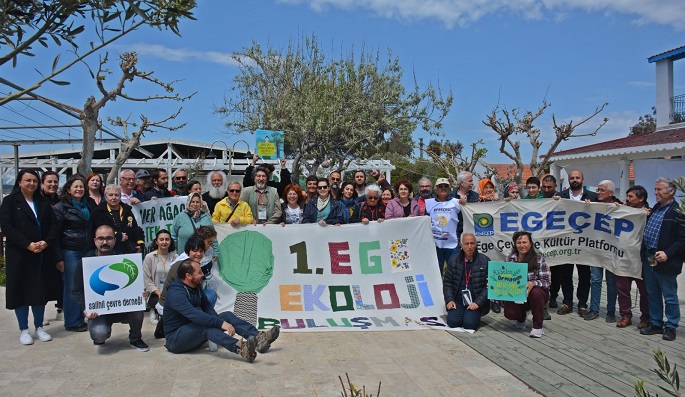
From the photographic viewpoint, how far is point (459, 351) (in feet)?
19.5

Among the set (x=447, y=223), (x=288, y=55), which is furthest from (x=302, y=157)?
(x=447, y=223)

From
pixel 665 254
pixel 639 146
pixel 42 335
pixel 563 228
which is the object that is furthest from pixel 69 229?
pixel 639 146

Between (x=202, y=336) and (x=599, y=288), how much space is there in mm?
4931

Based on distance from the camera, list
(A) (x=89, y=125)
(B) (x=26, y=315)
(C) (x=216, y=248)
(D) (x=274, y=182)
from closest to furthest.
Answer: (B) (x=26, y=315), (C) (x=216, y=248), (D) (x=274, y=182), (A) (x=89, y=125)

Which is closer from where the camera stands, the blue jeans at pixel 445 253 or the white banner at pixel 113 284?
the white banner at pixel 113 284

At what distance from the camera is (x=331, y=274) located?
7383mm

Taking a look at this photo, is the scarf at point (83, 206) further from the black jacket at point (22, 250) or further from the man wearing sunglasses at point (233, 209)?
the man wearing sunglasses at point (233, 209)

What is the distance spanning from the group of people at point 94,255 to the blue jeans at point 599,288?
4217 millimetres

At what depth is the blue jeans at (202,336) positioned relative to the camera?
555 centimetres

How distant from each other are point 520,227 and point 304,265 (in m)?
2.98

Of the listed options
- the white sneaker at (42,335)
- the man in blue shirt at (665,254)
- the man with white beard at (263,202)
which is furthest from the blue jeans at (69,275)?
the man in blue shirt at (665,254)

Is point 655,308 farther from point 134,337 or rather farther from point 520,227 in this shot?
point 134,337

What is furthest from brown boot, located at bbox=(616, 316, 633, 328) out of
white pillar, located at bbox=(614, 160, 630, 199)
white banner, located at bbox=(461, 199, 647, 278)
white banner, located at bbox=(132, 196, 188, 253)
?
white pillar, located at bbox=(614, 160, 630, 199)

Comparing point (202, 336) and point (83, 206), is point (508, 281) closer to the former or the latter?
point (202, 336)
